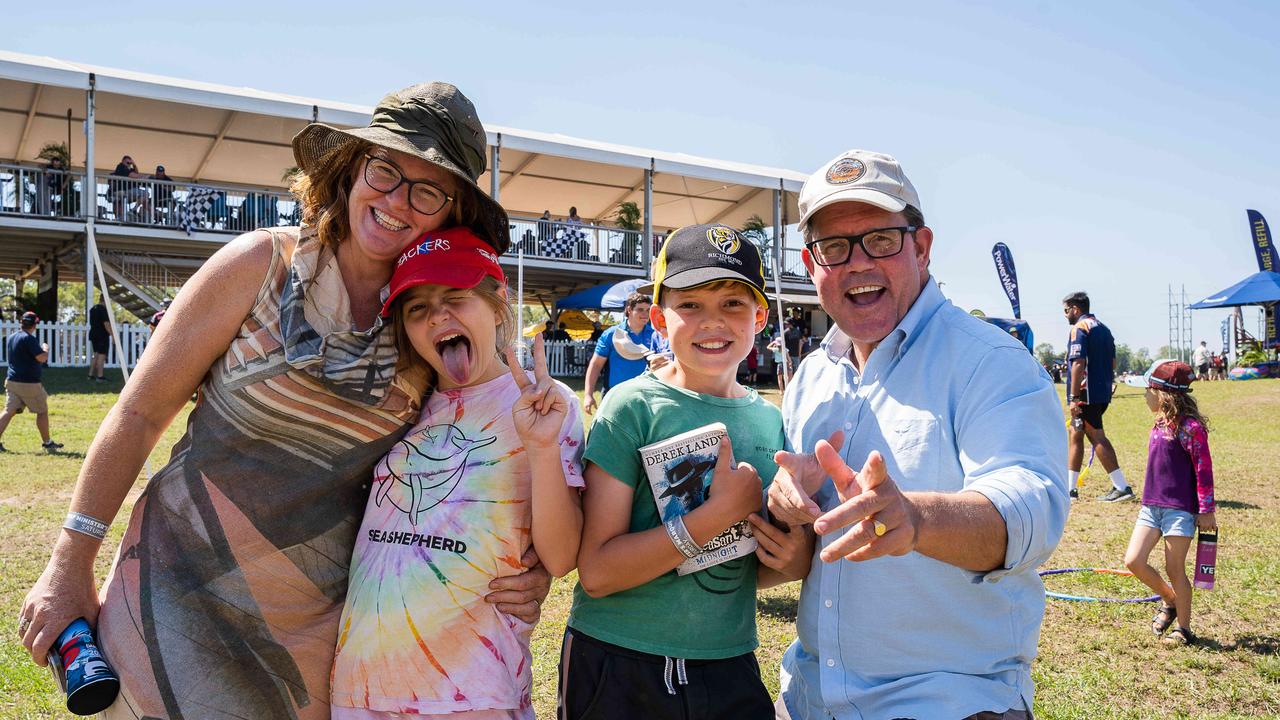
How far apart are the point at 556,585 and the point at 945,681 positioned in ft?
15.6

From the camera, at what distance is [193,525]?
2.22m

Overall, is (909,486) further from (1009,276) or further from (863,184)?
(1009,276)

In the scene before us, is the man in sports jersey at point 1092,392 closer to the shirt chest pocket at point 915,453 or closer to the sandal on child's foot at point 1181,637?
the sandal on child's foot at point 1181,637

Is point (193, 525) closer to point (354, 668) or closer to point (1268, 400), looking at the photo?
point (354, 668)

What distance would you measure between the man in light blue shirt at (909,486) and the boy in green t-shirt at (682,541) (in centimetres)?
17

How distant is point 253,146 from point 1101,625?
→ 24.5 m

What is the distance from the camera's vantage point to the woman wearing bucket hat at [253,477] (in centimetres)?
217

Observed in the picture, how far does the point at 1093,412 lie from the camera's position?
9.72 metres

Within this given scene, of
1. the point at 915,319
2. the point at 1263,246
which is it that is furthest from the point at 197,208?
the point at 1263,246

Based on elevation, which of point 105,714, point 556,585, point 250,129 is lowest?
point 556,585

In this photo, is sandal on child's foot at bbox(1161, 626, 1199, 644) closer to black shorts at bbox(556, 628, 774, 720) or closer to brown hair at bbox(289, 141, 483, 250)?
black shorts at bbox(556, 628, 774, 720)

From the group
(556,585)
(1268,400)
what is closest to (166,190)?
(556,585)

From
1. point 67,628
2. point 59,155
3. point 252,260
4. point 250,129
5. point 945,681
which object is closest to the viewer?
point 945,681

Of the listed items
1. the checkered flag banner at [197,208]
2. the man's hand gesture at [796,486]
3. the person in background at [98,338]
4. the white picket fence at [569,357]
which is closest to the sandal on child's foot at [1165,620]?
the man's hand gesture at [796,486]
